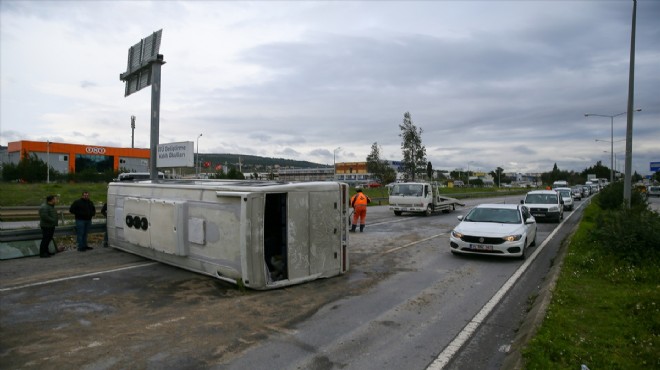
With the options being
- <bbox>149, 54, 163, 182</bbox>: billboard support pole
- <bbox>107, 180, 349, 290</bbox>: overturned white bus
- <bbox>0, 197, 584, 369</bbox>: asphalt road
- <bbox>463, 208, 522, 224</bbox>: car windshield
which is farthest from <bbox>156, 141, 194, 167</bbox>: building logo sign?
<bbox>463, 208, 522, 224</bbox>: car windshield

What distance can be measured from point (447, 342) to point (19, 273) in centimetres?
865

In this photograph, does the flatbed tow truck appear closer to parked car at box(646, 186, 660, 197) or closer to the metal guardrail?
the metal guardrail

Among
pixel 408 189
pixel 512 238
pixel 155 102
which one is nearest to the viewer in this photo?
pixel 512 238

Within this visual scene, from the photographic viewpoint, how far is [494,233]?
11.0m

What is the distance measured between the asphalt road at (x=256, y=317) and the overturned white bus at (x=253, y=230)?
321 mm

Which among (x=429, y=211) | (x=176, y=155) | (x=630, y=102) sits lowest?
(x=429, y=211)

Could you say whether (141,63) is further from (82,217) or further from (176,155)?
(82,217)

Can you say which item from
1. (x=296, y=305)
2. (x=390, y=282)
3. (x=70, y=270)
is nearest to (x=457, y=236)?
(x=390, y=282)

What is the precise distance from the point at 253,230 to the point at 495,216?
7.37 meters

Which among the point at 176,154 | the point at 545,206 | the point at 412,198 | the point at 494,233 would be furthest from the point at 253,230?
the point at 545,206

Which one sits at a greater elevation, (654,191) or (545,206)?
(545,206)

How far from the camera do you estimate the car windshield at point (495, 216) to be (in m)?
12.2

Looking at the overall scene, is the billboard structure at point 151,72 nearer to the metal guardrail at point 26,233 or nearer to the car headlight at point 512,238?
the metal guardrail at point 26,233

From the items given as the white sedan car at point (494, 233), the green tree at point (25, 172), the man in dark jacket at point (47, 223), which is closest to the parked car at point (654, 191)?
the white sedan car at point (494, 233)
